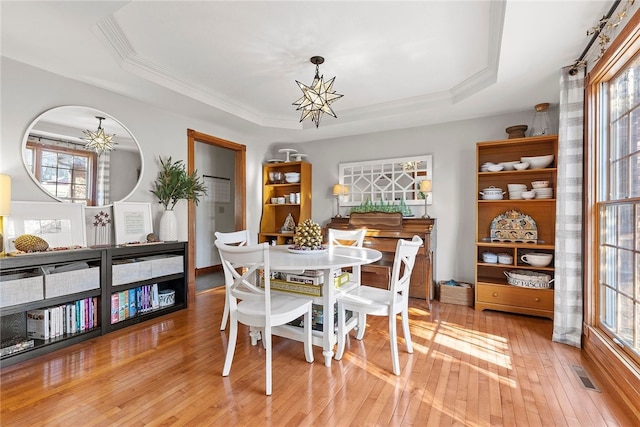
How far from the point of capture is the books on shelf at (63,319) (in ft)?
7.84

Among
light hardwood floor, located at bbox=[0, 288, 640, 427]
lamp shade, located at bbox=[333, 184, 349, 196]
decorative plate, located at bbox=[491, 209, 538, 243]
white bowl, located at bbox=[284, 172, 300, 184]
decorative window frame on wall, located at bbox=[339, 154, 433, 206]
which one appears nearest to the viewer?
light hardwood floor, located at bbox=[0, 288, 640, 427]

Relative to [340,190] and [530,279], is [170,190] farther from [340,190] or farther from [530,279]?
[530,279]

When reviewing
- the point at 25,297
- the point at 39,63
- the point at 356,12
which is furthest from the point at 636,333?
the point at 39,63

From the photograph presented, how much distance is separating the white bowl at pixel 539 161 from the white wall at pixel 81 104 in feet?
12.5

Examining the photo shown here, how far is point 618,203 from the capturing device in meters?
2.05

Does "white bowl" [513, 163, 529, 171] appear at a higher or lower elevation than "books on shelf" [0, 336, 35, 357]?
higher

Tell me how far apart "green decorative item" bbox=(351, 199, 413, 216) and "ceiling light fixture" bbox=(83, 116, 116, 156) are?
121 inches

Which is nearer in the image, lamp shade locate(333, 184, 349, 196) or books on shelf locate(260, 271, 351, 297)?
books on shelf locate(260, 271, 351, 297)

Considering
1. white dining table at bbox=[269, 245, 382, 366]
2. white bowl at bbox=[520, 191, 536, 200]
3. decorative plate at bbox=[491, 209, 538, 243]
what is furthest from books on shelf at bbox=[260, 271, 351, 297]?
white bowl at bbox=[520, 191, 536, 200]

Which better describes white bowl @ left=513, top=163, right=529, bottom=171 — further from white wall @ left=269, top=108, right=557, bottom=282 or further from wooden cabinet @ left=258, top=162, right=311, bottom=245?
wooden cabinet @ left=258, top=162, right=311, bottom=245

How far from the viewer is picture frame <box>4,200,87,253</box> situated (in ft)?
7.93

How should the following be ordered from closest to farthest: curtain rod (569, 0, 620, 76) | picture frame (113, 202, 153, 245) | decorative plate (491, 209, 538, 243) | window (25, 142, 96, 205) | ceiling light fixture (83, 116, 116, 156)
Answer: curtain rod (569, 0, 620, 76) → window (25, 142, 96, 205) → ceiling light fixture (83, 116, 116, 156) → picture frame (113, 202, 153, 245) → decorative plate (491, 209, 538, 243)

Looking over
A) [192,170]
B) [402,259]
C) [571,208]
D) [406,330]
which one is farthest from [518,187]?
[192,170]

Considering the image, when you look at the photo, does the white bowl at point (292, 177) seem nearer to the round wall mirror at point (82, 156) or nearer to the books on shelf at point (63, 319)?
the round wall mirror at point (82, 156)
